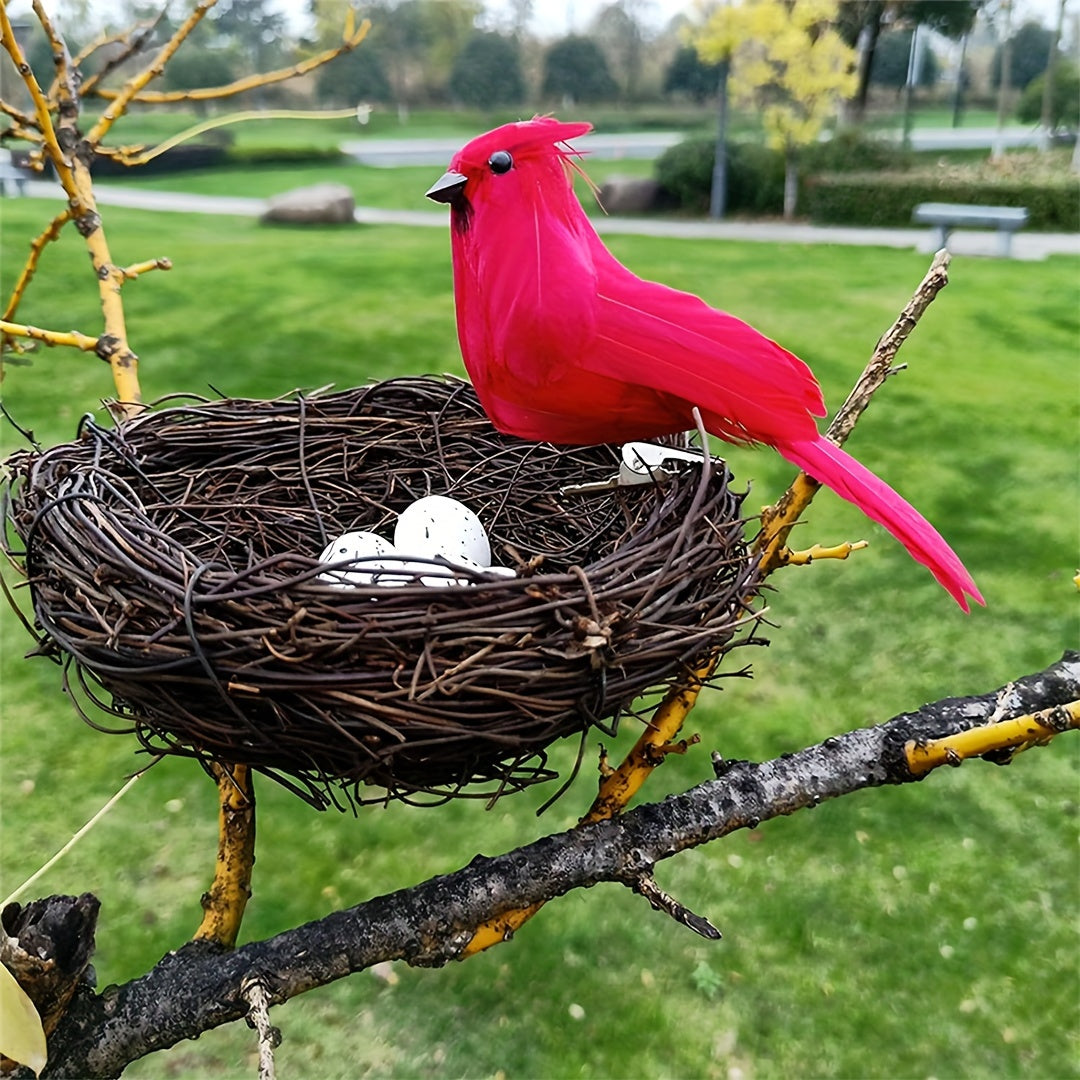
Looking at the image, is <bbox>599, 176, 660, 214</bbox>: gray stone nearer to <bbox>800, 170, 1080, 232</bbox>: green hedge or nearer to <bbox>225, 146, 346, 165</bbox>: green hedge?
<bbox>800, 170, 1080, 232</bbox>: green hedge

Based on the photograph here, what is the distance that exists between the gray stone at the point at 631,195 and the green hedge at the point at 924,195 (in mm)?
1525

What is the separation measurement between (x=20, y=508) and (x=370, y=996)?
1044 mm

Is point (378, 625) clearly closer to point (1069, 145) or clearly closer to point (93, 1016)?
point (93, 1016)

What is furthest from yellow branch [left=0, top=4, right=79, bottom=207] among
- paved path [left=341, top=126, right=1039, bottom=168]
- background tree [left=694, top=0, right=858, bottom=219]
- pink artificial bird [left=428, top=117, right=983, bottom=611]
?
paved path [left=341, top=126, right=1039, bottom=168]

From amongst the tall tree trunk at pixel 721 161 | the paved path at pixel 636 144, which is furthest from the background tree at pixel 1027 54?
the tall tree trunk at pixel 721 161

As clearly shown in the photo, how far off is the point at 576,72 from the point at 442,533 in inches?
586

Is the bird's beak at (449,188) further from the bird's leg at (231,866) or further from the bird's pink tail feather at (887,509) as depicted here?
the bird's leg at (231,866)

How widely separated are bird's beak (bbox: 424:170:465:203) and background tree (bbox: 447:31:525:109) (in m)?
14.8

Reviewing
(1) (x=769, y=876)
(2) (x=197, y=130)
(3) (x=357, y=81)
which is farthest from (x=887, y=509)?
(3) (x=357, y=81)

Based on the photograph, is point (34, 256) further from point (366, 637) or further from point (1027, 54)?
point (1027, 54)

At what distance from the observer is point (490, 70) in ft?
47.5

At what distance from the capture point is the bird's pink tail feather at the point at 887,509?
0.89 m

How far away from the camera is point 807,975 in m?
1.65

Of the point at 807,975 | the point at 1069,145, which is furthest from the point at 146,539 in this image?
the point at 1069,145
